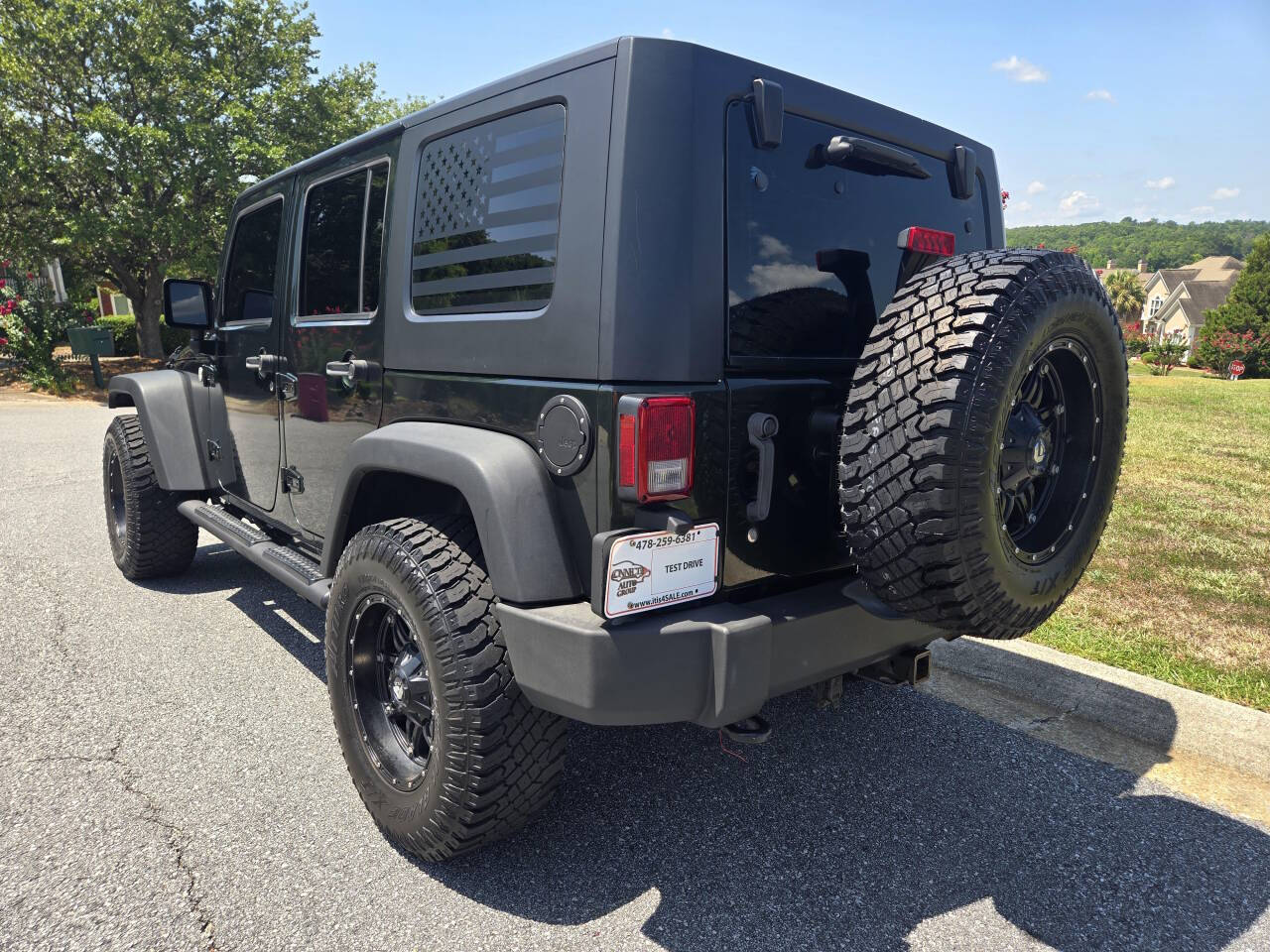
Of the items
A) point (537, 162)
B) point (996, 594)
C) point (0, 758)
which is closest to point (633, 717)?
point (996, 594)

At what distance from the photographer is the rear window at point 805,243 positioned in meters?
2.07

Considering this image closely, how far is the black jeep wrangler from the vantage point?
6.20ft

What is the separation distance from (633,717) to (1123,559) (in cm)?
433

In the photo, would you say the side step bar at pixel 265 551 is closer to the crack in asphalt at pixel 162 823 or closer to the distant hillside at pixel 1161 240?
the crack in asphalt at pixel 162 823

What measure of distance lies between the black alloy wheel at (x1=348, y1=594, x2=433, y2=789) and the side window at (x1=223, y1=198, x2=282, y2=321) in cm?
170

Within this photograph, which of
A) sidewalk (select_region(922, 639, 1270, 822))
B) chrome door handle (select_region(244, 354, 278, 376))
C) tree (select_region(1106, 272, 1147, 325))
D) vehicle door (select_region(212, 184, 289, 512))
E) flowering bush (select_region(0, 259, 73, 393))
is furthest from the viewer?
tree (select_region(1106, 272, 1147, 325))

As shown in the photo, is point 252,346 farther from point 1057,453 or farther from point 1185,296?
point 1185,296

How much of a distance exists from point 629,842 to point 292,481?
205 cm

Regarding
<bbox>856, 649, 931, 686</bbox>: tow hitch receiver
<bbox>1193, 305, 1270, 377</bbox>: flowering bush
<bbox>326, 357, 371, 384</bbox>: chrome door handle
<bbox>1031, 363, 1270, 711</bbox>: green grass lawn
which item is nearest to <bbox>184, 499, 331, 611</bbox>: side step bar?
<bbox>326, 357, 371, 384</bbox>: chrome door handle

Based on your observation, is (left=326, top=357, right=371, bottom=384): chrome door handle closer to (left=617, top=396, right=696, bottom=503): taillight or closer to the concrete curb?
(left=617, top=396, right=696, bottom=503): taillight

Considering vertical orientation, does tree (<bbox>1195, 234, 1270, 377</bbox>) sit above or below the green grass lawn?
above

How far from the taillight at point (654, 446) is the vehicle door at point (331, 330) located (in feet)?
3.91

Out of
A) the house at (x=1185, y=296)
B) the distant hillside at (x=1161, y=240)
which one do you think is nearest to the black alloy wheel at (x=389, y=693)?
the house at (x=1185, y=296)

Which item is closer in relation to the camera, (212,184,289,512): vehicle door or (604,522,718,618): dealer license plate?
(604,522,718,618): dealer license plate
